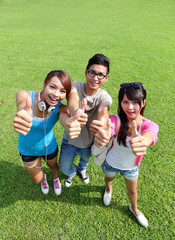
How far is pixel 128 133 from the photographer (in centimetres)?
182

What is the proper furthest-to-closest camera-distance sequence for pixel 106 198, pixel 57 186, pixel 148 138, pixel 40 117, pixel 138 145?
pixel 57 186 < pixel 106 198 < pixel 40 117 < pixel 148 138 < pixel 138 145

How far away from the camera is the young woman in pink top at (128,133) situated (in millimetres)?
1489

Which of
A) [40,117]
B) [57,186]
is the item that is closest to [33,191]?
[57,186]

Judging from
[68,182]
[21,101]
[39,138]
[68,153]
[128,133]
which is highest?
[21,101]

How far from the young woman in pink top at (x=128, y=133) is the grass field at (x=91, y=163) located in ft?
2.01

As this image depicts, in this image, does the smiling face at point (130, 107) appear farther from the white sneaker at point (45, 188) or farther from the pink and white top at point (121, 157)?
the white sneaker at point (45, 188)

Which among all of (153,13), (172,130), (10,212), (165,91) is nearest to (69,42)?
(165,91)

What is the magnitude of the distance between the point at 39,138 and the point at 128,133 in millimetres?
1038

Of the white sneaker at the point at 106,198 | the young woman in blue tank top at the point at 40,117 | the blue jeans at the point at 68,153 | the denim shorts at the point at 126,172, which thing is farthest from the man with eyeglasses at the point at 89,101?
the white sneaker at the point at 106,198

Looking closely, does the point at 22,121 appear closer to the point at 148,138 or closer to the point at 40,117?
the point at 40,117

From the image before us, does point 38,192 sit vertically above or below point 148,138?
below

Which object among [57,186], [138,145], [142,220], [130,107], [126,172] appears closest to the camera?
[138,145]

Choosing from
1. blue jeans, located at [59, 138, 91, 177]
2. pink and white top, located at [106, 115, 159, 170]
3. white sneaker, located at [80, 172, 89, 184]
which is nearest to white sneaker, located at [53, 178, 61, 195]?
blue jeans, located at [59, 138, 91, 177]

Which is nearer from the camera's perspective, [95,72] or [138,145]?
[138,145]
